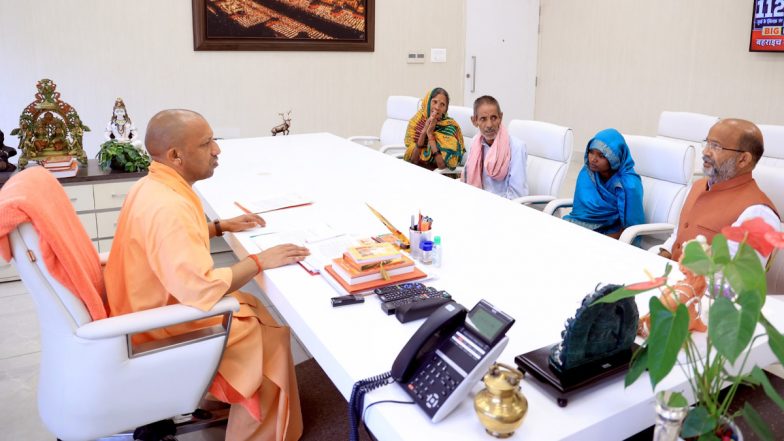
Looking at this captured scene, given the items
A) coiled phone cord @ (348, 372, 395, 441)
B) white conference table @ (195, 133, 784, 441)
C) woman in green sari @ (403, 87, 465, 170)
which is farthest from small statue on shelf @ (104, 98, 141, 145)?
coiled phone cord @ (348, 372, 395, 441)

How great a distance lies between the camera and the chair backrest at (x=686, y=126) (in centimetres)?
406

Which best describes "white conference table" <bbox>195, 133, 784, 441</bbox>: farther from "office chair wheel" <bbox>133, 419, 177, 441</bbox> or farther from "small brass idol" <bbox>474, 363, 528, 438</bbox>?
"office chair wheel" <bbox>133, 419, 177, 441</bbox>

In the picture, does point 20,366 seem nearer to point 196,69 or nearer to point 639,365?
point 639,365

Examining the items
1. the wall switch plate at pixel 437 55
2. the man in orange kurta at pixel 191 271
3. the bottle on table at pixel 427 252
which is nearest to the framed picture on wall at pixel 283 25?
the wall switch plate at pixel 437 55

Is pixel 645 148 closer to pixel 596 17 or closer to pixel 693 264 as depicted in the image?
pixel 693 264

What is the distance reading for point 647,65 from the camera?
6.32 meters

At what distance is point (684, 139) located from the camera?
424 centimetres

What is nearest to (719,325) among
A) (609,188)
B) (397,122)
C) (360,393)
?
(360,393)

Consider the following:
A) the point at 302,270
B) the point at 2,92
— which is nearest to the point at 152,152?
the point at 302,270

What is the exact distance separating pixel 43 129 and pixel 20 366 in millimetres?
1656

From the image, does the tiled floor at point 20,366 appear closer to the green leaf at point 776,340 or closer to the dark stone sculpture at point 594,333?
the dark stone sculpture at point 594,333

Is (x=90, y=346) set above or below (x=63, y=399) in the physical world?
above

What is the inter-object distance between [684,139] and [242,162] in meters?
2.87

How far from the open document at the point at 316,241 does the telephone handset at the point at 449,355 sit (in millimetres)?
693
